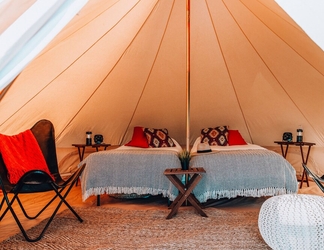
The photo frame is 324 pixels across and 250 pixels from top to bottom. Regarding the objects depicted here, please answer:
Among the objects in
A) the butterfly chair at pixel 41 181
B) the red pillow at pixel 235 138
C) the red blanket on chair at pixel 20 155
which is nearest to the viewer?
the butterfly chair at pixel 41 181

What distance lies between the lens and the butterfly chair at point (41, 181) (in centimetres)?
227

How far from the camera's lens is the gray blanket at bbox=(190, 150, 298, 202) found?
3.04m

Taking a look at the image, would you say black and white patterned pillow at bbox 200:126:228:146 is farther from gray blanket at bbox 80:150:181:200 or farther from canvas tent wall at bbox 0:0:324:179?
gray blanket at bbox 80:150:181:200

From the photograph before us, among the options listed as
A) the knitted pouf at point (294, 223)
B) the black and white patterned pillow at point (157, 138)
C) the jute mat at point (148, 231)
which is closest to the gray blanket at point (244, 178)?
the jute mat at point (148, 231)

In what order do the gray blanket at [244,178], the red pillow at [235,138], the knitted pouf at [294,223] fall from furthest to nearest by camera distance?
the red pillow at [235,138], the gray blanket at [244,178], the knitted pouf at [294,223]

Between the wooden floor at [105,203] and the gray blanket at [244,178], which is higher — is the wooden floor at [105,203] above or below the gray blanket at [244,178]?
below

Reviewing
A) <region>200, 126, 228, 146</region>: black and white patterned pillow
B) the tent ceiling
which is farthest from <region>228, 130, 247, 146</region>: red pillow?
the tent ceiling

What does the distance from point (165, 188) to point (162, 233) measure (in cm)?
73

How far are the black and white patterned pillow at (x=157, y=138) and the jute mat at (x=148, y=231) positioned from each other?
1549 mm

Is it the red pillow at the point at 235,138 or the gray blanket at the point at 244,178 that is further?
the red pillow at the point at 235,138

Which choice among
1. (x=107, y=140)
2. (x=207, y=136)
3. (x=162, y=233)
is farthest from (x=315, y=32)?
(x=107, y=140)

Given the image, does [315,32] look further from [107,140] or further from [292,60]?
[107,140]

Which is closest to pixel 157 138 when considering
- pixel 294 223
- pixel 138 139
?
pixel 138 139

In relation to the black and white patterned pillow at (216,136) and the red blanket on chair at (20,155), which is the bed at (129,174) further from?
the black and white patterned pillow at (216,136)
